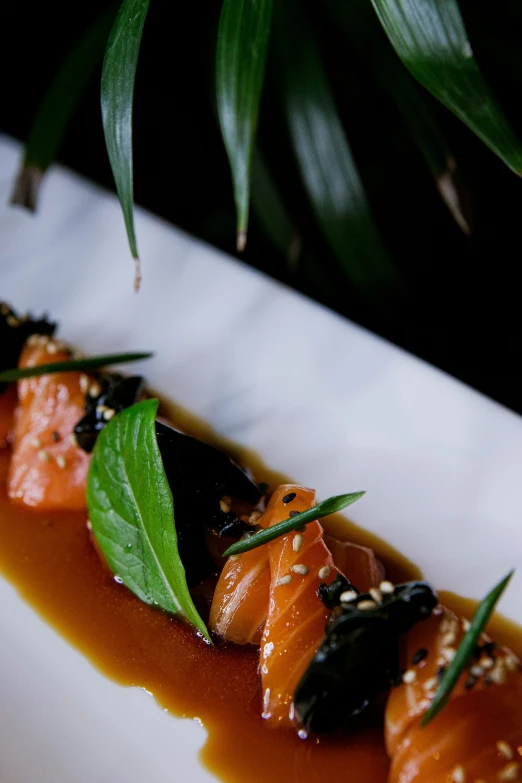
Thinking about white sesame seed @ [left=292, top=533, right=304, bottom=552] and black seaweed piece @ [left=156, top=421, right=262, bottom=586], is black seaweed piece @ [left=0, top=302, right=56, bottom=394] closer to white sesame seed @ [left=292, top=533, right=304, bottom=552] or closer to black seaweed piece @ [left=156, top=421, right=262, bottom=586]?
black seaweed piece @ [left=156, top=421, right=262, bottom=586]

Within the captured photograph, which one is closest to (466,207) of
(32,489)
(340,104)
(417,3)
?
(417,3)

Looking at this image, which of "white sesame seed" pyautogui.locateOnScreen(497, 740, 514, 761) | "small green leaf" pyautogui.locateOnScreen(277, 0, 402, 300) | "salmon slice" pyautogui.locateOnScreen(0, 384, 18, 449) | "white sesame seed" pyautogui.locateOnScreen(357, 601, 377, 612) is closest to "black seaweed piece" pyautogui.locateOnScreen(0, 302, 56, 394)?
"salmon slice" pyautogui.locateOnScreen(0, 384, 18, 449)

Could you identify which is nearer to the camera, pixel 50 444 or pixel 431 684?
pixel 431 684

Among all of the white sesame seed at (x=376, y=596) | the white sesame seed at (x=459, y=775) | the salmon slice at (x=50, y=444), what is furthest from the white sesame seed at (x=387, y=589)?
the salmon slice at (x=50, y=444)

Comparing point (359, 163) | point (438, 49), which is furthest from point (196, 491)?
point (359, 163)

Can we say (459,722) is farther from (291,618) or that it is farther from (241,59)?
(241,59)
